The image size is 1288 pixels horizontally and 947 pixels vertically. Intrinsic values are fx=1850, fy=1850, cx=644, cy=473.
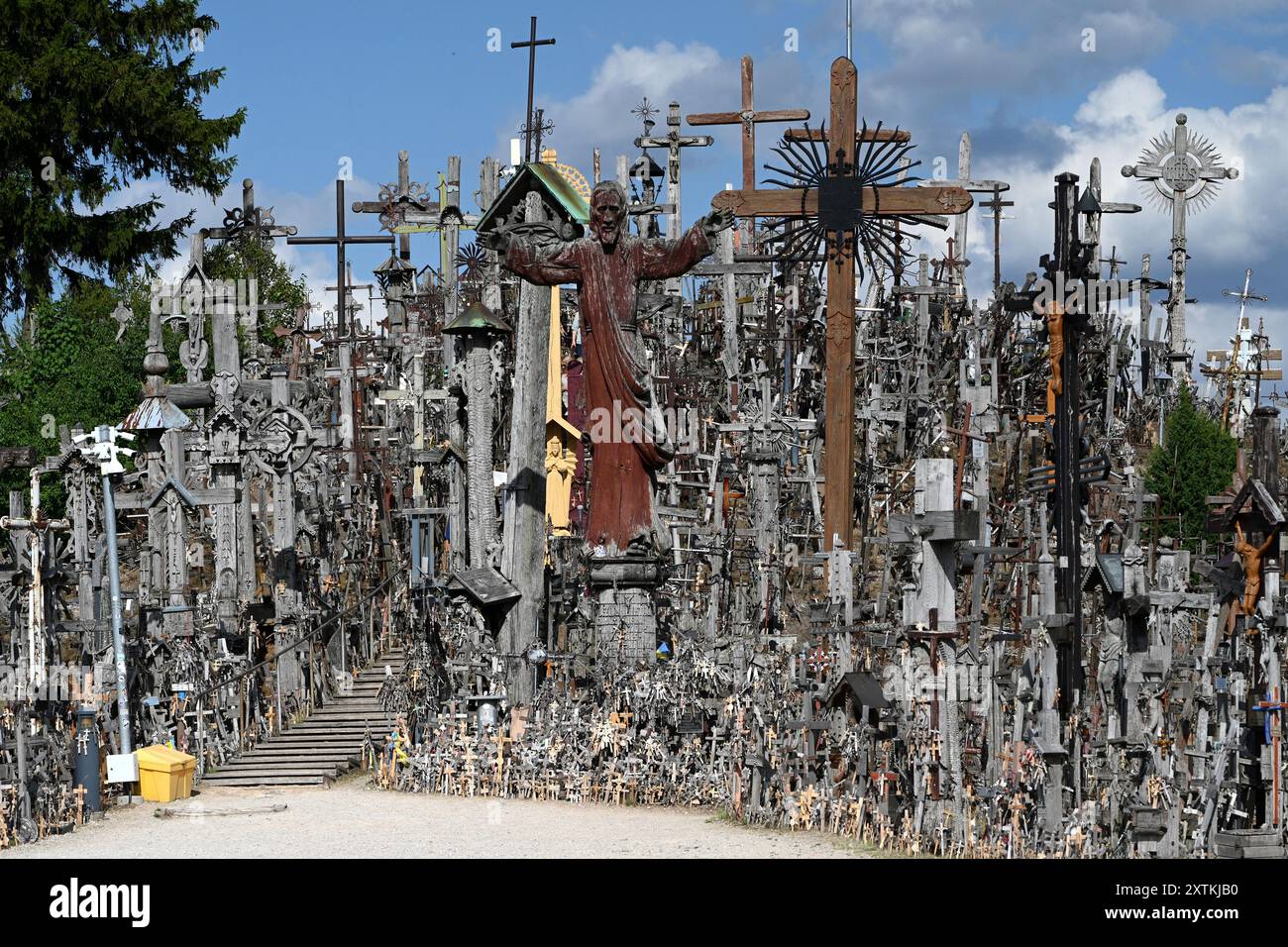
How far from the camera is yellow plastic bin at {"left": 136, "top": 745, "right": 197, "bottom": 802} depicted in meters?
15.1

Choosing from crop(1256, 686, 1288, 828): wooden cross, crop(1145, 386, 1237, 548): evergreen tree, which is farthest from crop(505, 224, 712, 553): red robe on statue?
crop(1145, 386, 1237, 548): evergreen tree

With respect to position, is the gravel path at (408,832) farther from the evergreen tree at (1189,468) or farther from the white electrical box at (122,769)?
the evergreen tree at (1189,468)

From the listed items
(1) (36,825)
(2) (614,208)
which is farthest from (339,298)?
(1) (36,825)

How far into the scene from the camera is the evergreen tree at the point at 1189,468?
25.8m

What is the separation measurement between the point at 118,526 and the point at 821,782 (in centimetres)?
1556

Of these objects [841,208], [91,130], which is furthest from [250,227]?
[841,208]

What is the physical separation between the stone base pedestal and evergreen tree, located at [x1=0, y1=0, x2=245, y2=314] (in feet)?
50.3

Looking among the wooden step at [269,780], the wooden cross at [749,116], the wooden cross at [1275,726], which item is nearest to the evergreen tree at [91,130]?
the wooden cross at [749,116]

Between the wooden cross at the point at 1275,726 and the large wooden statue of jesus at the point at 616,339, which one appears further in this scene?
the large wooden statue of jesus at the point at 616,339

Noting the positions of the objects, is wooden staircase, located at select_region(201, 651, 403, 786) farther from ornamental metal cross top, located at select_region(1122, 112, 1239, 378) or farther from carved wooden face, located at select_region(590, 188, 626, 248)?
ornamental metal cross top, located at select_region(1122, 112, 1239, 378)

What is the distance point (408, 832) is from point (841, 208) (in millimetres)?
9209

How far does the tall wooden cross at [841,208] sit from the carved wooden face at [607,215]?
395 centimetres

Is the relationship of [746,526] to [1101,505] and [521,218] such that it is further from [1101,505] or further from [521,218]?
[521,218]

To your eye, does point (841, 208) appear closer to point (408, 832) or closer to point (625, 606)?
point (625, 606)
